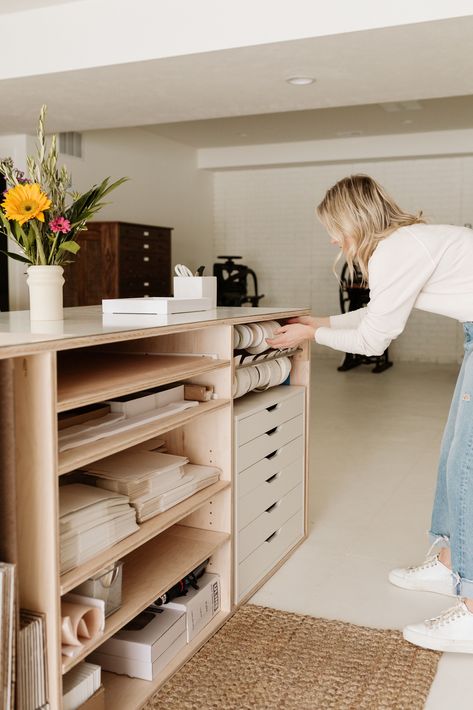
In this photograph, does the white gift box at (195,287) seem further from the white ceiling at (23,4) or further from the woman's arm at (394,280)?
the white ceiling at (23,4)

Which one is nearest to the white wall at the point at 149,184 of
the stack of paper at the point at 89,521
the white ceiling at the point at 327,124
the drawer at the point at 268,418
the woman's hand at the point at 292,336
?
the white ceiling at the point at 327,124

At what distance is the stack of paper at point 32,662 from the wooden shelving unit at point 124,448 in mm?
17

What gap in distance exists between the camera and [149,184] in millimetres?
9344

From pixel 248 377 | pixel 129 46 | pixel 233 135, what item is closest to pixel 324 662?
pixel 248 377

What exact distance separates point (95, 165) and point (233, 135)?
219 centimetres

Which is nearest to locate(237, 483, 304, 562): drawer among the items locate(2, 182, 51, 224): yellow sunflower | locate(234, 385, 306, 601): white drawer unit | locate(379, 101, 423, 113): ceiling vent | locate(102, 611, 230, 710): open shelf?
locate(234, 385, 306, 601): white drawer unit

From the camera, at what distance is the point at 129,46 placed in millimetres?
4379

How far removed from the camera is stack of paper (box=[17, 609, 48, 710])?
4.98 ft

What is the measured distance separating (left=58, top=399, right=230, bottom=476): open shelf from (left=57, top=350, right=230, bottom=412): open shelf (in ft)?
0.38

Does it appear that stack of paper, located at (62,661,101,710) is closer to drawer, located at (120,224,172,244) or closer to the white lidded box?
the white lidded box

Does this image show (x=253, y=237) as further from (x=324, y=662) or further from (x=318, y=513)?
(x=324, y=662)

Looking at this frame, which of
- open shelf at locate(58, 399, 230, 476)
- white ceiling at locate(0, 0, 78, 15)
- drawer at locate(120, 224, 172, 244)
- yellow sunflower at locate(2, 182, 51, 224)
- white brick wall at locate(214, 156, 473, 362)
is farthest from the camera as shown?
white brick wall at locate(214, 156, 473, 362)

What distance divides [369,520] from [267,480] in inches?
36.0

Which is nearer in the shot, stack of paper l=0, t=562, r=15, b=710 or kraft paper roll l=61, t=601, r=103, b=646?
stack of paper l=0, t=562, r=15, b=710
